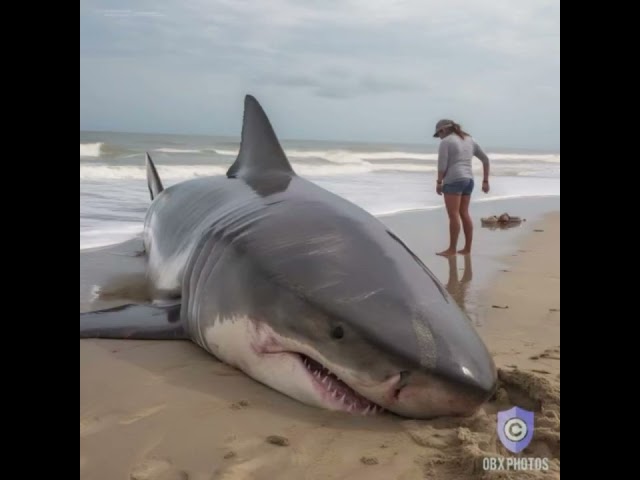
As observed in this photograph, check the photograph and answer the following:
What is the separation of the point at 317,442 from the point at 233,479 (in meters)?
0.38

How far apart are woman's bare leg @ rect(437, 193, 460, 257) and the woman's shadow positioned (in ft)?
0.36

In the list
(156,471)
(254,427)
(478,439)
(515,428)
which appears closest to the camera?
(156,471)

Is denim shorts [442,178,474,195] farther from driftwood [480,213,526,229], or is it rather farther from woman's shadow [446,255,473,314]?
driftwood [480,213,526,229]

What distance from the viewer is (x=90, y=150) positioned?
28188 mm

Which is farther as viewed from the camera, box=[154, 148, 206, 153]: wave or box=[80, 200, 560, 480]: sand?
box=[154, 148, 206, 153]: wave

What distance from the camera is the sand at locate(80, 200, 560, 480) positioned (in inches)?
94.6

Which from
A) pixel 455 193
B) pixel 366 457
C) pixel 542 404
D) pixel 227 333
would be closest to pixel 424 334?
pixel 366 457

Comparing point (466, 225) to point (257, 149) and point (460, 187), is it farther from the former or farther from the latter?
point (257, 149)

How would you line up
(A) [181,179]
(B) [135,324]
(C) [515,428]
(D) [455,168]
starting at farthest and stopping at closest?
(A) [181,179]
(D) [455,168]
(B) [135,324]
(C) [515,428]

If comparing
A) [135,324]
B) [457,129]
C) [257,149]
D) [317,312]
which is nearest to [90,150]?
[457,129]

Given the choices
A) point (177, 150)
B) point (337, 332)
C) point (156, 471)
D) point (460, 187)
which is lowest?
point (156, 471)

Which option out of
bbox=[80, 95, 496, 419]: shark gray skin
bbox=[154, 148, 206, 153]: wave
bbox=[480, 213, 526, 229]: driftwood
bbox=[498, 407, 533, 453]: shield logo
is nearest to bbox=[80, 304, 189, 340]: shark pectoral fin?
bbox=[80, 95, 496, 419]: shark gray skin

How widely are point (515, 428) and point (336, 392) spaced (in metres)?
0.72
